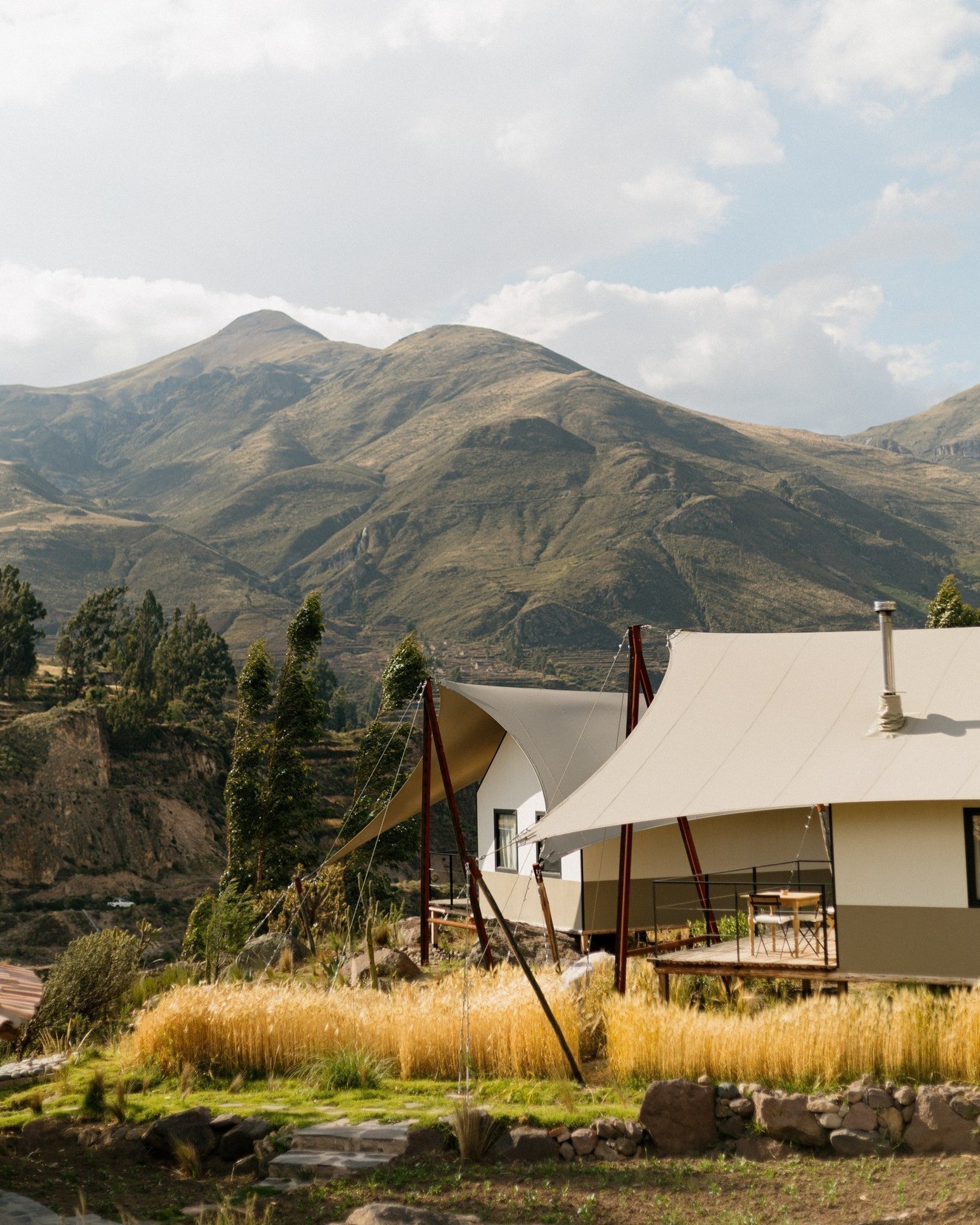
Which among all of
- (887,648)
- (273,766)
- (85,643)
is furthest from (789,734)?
(85,643)

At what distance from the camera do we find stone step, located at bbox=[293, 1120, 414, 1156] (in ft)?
29.5

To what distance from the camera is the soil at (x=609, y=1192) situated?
24.6 ft

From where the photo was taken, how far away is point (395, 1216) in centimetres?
676

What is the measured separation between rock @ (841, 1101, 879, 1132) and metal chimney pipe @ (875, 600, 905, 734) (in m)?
5.02

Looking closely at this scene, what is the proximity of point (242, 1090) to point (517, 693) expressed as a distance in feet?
39.7

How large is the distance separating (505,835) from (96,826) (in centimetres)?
3635

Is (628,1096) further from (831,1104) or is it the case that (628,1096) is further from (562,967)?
(562,967)

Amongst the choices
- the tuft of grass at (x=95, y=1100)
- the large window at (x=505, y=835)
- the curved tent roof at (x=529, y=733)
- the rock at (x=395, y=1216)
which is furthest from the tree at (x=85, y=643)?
the rock at (x=395, y=1216)

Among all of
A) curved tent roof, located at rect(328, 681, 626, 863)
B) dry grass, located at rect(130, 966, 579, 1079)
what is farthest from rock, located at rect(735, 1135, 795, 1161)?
curved tent roof, located at rect(328, 681, 626, 863)

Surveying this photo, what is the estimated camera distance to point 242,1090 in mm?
10852

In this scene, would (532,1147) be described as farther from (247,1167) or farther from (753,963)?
(753,963)

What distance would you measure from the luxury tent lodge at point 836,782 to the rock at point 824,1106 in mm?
3169

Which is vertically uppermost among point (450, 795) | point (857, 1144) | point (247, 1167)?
point (450, 795)

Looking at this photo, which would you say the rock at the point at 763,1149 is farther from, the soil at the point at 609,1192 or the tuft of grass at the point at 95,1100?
the tuft of grass at the point at 95,1100
